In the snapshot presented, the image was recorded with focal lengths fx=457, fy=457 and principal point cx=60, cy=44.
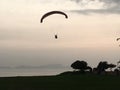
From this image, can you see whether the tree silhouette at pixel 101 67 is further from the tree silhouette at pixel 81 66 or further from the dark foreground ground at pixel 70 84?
the dark foreground ground at pixel 70 84

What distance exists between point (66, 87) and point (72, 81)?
600 centimetres

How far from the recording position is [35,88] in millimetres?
49844

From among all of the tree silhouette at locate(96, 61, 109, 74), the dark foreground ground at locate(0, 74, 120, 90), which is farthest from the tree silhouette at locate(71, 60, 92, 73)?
the dark foreground ground at locate(0, 74, 120, 90)

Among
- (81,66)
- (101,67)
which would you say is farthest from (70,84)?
(81,66)

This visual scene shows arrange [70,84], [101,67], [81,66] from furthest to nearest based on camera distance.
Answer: [81,66]
[101,67]
[70,84]

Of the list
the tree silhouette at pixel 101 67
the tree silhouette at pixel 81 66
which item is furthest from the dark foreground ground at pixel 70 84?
the tree silhouette at pixel 81 66

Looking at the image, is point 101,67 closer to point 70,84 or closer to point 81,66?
point 81,66

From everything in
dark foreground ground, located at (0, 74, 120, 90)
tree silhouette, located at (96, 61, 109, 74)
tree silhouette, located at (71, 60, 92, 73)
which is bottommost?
dark foreground ground, located at (0, 74, 120, 90)

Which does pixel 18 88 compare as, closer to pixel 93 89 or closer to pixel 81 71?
pixel 93 89

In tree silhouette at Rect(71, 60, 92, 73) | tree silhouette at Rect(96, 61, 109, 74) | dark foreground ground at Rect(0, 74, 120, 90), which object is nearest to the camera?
dark foreground ground at Rect(0, 74, 120, 90)

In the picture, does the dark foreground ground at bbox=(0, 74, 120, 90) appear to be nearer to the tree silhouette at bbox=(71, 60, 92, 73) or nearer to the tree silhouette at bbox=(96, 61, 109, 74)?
the tree silhouette at bbox=(96, 61, 109, 74)

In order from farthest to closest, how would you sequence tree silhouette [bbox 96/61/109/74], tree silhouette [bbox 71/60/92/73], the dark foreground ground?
tree silhouette [bbox 71/60/92/73] → tree silhouette [bbox 96/61/109/74] → the dark foreground ground

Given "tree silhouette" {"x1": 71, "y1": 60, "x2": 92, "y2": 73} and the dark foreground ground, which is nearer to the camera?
the dark foreground ground

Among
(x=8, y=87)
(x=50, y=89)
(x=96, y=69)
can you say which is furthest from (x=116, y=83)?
(x=96, y=69)
